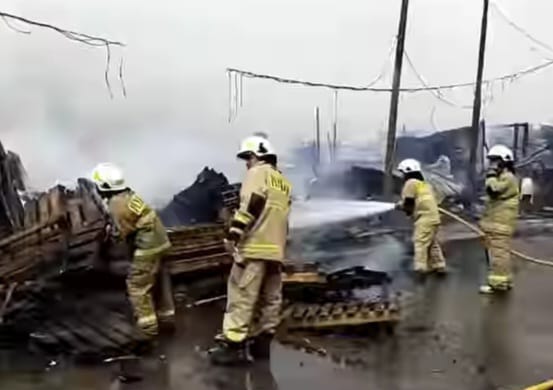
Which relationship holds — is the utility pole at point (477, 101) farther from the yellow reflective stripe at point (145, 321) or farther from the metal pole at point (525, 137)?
the yellow reflective stripe at point (145, 321)

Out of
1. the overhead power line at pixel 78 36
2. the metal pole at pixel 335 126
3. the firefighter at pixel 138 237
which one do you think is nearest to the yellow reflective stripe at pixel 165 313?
the firefighter at pixel 138 237

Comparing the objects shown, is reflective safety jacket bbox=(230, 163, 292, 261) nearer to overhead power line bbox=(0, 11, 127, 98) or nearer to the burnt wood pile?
the burnt wood pile

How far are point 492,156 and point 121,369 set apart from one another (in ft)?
15.2

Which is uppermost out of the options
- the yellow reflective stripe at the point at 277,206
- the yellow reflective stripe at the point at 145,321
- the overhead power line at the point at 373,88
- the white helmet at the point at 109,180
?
the overhead power line at the point at 373,88

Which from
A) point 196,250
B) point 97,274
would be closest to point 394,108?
point 196,250

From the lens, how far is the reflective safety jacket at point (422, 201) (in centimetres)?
1138

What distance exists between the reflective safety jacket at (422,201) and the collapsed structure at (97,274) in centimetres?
101

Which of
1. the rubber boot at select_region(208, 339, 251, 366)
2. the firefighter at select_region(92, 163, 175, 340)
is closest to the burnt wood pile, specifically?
the firefighter at select_region(92, 163, 175, 340)

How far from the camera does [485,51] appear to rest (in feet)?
46.1

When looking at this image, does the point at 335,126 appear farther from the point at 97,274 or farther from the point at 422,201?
the point at 97,274

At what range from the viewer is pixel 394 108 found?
42.8 ft

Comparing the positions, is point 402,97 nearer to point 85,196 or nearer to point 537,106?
point 537,106

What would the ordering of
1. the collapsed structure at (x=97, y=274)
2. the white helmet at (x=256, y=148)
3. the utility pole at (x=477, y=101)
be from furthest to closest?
the utility pole at (x=477, y=101)
the collapsed structure at (x=97, y=274)
the white helmet at (x=256, y=148)

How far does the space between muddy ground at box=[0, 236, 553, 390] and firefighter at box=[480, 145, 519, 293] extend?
0.36 metres
